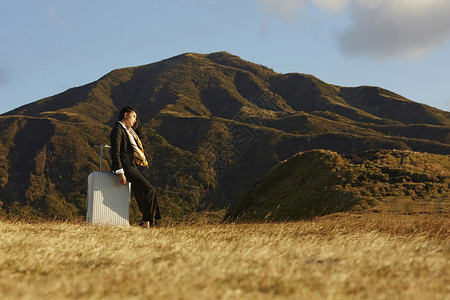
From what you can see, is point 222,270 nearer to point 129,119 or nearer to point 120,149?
point 120,149

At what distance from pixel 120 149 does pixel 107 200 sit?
3.14 feet

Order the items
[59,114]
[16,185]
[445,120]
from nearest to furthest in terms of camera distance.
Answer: [16,185]
[59,114]
[445,120]

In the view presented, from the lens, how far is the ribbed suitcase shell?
771cm

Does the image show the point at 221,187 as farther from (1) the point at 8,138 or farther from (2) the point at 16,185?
(1) the point at 8,138

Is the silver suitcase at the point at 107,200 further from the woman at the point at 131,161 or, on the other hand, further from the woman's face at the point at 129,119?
the woman's face at the point at 129,119

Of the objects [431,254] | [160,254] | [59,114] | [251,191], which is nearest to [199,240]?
[160,254]

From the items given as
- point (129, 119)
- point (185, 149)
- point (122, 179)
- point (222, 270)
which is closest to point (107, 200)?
point (122, 179)

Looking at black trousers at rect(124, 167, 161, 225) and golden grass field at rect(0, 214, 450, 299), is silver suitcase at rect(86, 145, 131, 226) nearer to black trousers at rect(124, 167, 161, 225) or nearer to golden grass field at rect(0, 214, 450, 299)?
black trousers at rect(124, 167, 161, 225)

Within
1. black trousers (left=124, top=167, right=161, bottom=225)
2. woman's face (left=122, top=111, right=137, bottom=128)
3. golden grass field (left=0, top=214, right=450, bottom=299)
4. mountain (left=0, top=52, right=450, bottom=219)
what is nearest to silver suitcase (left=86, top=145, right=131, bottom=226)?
black trousers (left=124, top=167, right=161, bottom=225)

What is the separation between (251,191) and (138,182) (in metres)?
17.8

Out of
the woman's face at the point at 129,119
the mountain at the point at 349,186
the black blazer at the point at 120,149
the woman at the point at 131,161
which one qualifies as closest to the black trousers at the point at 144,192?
the woman at the point at 131,161

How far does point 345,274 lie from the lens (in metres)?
3.01

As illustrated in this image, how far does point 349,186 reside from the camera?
1797 cm

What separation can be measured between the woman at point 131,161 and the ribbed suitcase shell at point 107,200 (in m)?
→ 0.22
